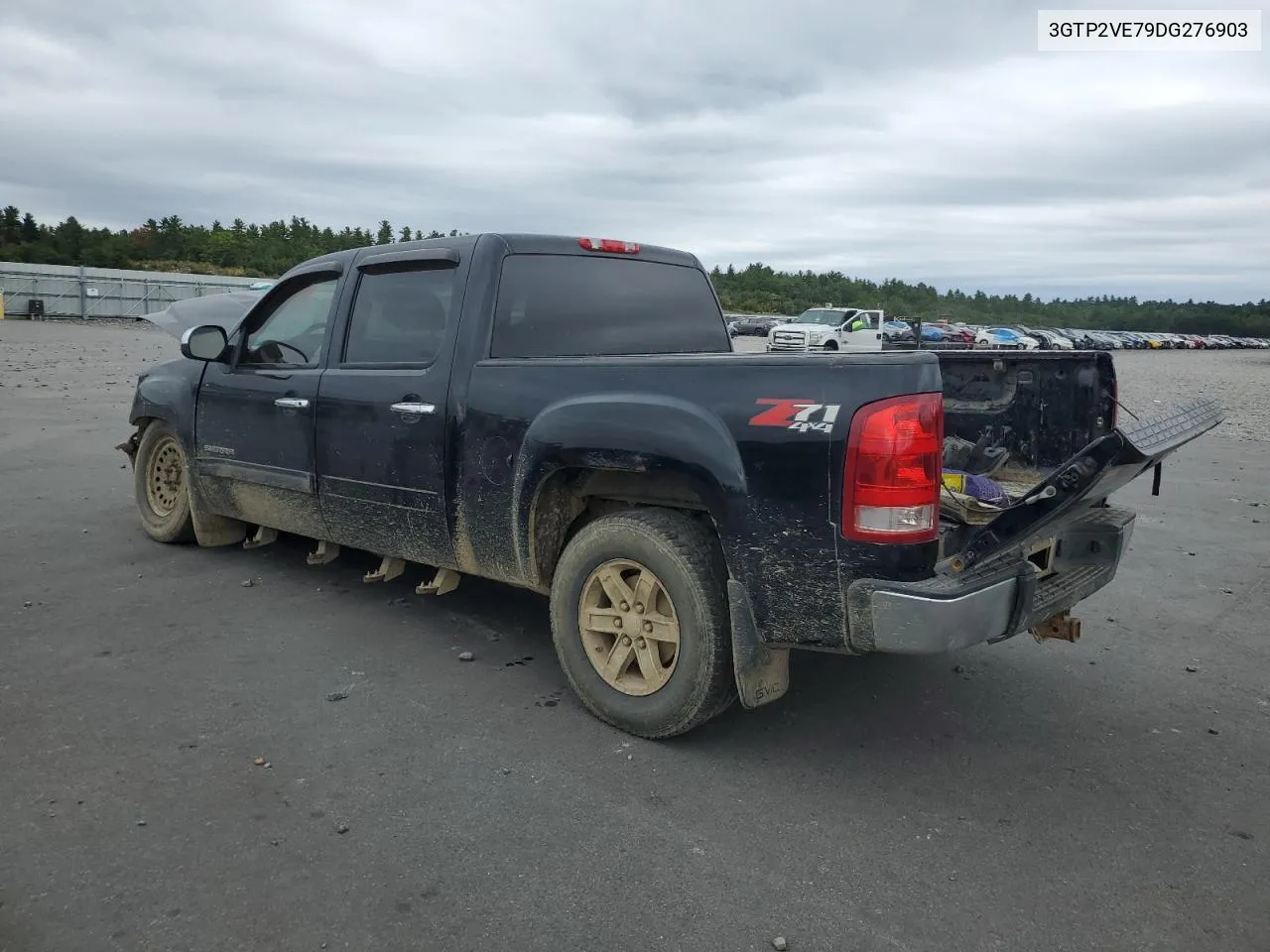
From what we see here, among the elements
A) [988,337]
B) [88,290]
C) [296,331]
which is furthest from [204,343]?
[988,337]

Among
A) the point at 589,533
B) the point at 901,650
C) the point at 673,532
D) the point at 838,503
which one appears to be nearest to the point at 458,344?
the point at 589,533

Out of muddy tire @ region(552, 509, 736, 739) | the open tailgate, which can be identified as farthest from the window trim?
the open tailgate

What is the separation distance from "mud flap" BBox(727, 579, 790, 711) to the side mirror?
143 inches

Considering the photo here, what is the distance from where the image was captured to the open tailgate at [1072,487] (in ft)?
10.0

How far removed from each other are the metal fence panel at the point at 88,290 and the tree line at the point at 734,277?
14744 mm

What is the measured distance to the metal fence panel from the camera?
42625mm

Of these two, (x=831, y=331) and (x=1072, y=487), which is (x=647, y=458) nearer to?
(x=1072, y=487)

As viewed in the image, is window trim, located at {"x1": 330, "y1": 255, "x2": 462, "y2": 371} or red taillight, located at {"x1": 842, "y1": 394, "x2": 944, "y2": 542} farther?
window trim, located at {"x1": 330, "y1": 255, "x2": 462, "y2": 371}

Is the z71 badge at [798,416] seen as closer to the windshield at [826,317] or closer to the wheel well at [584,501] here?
the wheel well at [584,501]

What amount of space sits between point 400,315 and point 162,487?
2.83 meters

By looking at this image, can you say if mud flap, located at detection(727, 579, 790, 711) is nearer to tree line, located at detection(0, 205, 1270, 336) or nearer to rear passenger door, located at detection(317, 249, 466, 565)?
rear passenger door, located at detection(317, 249, 466, 565)

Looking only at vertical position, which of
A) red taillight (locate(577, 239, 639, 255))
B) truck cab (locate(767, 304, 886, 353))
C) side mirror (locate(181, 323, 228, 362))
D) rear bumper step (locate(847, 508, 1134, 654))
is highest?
truck cab (locate(767, 304, 886, 353))

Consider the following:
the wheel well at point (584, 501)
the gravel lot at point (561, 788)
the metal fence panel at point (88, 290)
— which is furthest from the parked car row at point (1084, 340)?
the wheel well at point (584, 501)

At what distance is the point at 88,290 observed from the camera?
146 ft
